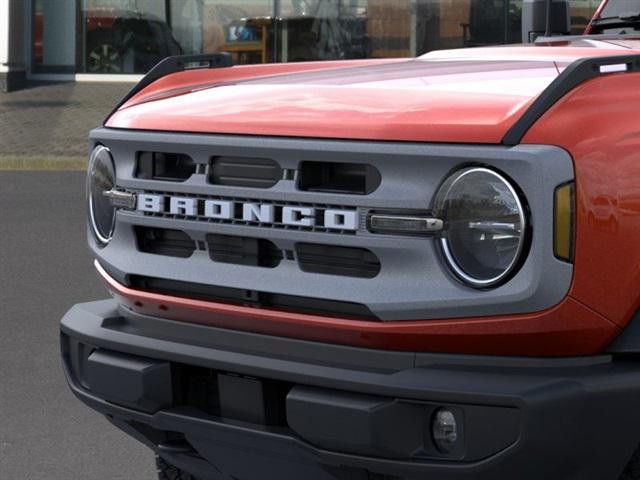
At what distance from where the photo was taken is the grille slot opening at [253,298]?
337 centimetres

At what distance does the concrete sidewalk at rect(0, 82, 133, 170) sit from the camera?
17.3m

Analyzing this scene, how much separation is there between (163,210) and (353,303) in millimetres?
672

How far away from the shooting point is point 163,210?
147 inches

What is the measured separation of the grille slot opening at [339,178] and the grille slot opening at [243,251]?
20cm

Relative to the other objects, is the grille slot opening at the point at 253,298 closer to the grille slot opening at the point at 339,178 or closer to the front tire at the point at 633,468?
the grille slot opening at the point at 339,178

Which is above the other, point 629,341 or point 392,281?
point 392,281

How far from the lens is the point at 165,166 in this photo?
382cm

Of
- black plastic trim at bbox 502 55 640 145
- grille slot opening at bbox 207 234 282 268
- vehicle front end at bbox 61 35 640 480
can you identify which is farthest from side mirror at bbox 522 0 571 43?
grille slot opening at bbox 207 234 282 268

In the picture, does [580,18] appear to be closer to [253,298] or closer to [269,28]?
[253,298]

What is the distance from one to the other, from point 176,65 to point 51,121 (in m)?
17.1

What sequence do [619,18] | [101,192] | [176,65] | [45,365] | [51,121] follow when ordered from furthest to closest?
[51,121] < [45,365] < [619,18] < [176,65] < [101,192]

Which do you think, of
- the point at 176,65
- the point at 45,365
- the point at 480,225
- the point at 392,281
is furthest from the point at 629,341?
the point at 45,365

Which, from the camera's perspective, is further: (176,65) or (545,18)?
(545,18)

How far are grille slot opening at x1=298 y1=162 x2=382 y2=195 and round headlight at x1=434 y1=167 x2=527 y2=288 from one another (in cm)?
19
